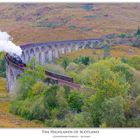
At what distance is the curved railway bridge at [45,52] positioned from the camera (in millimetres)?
Answer: 20047

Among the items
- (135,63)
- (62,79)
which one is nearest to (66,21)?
(135,63)

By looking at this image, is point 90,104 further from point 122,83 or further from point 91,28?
point 91,28

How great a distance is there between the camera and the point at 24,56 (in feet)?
80.2

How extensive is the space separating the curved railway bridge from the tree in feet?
8.13

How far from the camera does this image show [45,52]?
2888 cm

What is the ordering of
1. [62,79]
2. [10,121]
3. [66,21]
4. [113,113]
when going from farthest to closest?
[66,21] < [62,79] < [10,121] < [113,113]

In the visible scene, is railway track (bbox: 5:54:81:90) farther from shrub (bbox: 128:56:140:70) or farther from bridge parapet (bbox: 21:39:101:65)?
bridge parapet (bbox: 21:39:101:65)

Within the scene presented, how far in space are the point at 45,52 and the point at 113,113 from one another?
14.5 meters

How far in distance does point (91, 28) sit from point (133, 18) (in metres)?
3.42

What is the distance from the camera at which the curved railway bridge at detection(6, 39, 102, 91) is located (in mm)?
20047

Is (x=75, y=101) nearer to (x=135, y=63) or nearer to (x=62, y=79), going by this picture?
(x=62, y=79)

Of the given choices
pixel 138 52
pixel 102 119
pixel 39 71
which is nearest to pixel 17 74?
pixel 39 71

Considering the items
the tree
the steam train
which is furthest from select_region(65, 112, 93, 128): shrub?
the steam train

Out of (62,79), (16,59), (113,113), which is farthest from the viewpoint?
(16,59)
